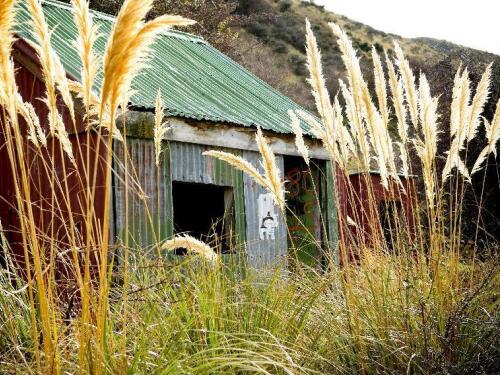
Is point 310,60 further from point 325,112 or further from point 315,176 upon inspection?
point 315,176

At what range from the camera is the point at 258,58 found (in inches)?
1083

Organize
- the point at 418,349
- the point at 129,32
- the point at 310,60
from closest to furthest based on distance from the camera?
1. the point at 129,32
2. the point at 418,349
3. the point at 310,60

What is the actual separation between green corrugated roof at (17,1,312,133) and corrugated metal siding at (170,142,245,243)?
0.48m

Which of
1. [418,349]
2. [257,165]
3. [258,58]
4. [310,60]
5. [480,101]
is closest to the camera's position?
[418,349]

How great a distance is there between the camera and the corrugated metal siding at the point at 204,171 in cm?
773

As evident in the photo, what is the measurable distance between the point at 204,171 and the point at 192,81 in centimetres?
196

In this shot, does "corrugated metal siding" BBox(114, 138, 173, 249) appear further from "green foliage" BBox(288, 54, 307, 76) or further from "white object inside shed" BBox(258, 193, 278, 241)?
"green foliage" BBox(288, 54, 307, 76)

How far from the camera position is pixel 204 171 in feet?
26.3

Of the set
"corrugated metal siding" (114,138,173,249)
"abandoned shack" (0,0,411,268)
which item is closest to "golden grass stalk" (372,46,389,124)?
"abandoned shack" (0,0,411,268)

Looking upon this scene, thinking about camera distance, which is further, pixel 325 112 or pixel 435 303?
pixel 325 112

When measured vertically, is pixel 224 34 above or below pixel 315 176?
above

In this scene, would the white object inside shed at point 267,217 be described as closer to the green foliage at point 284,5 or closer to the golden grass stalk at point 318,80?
the golden grass stalk at point 318,80

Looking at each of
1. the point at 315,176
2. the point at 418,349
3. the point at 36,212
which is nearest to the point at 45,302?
the point at 418,349

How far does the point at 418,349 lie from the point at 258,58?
25.4m
